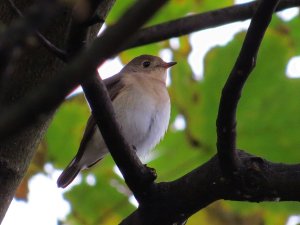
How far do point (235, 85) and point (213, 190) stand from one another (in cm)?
57

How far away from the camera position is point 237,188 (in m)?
3.23

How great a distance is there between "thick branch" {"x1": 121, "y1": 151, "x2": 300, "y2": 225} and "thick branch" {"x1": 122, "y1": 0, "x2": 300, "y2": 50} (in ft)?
3.32

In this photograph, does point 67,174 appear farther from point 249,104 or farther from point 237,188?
point 237,188

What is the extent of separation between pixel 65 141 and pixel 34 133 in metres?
0.96

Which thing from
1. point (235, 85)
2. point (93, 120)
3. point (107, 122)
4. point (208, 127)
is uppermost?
point (93, 120)

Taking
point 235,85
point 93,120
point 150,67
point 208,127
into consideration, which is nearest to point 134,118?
point 93,120

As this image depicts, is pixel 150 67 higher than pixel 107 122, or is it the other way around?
pixel 150 67

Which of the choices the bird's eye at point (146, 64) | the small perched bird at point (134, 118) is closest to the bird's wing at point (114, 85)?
the small perched bird at point (134, 118)

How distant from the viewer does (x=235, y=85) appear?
9.88ft

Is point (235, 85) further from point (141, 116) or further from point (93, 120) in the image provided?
point (141, 116)

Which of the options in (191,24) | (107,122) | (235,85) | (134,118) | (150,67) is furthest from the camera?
(150,67)

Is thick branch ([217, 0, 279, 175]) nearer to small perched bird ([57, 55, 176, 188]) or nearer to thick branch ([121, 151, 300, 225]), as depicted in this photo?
thick branch ([121, 151, 300, 225])

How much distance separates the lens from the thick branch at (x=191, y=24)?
158 inches

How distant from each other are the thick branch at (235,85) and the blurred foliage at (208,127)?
4.13 ft
